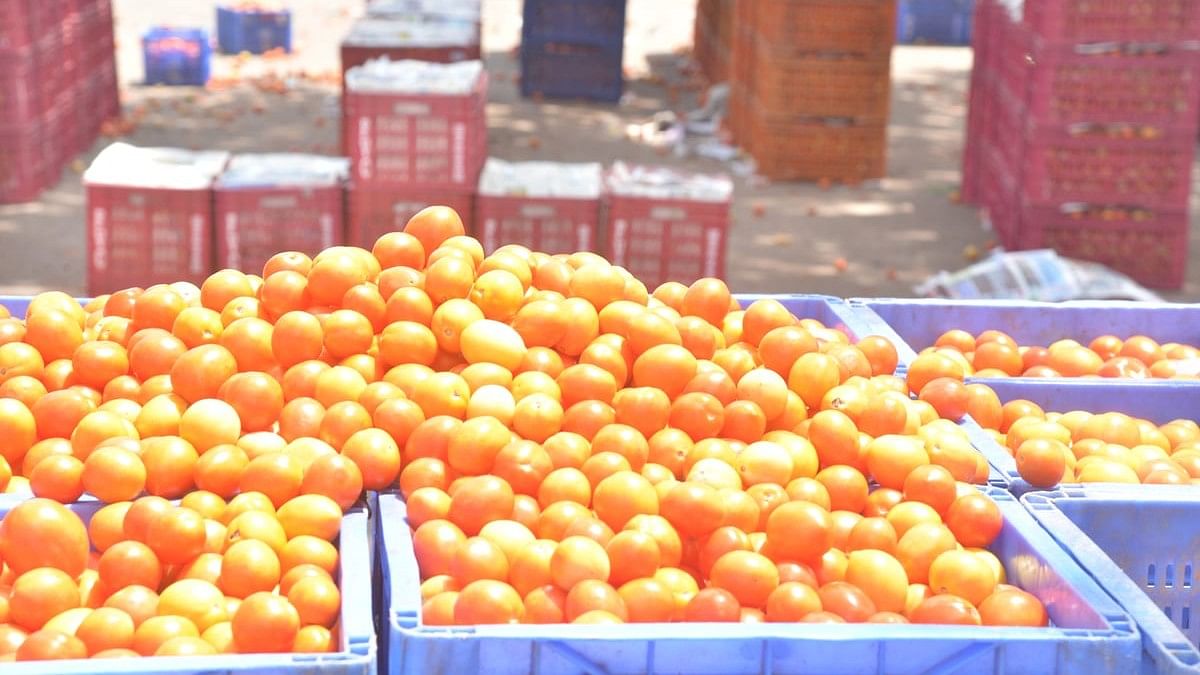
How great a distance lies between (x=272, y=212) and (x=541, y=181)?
4.72ft

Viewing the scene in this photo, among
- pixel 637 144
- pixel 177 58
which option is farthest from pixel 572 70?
pixel 177 58

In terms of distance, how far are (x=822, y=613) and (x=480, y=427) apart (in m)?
0.79

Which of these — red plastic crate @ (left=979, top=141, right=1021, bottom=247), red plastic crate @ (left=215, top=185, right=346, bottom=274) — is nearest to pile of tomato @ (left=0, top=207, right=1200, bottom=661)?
red plastic crate @ (left=215, top=185, right=346, bottom=274)

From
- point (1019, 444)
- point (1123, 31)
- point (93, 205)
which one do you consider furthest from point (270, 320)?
point (1123, 31)

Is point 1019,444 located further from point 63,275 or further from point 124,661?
point 63,275

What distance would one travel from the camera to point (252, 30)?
15.8 m

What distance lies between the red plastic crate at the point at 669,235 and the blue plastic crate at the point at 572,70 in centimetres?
628

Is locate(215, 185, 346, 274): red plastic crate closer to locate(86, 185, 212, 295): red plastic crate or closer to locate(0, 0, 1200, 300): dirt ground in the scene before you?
locate(86, 185, 212, 295): red plastic crate

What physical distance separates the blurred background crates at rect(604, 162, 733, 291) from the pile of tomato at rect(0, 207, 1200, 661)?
387 centimetres

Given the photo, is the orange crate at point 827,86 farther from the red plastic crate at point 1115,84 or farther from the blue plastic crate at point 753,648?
the blue plastic crate at point 753,648

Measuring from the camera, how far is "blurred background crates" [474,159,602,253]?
294 inches

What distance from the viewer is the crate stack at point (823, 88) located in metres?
10.4

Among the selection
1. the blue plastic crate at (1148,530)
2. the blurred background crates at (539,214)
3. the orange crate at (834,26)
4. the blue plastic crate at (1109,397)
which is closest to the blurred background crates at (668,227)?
the blurred background crates at (539,214)

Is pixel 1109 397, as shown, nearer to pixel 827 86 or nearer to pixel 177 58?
pixel 827 86
